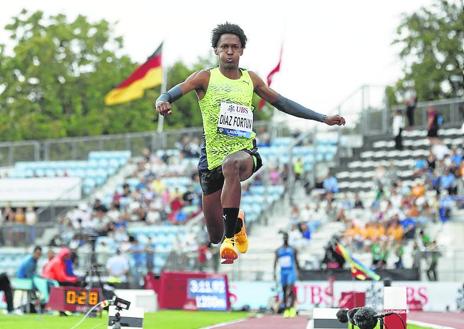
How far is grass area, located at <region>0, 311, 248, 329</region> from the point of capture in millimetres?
20062

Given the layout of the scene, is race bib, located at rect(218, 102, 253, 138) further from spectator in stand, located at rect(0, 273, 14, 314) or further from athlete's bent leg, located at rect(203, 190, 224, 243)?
spectator in stand, located at rect(0, 273, 14, 314)

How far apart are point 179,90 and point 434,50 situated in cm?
4334

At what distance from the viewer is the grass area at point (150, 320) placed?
2006 centimetres

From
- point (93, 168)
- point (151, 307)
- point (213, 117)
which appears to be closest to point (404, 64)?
point (93, 168)

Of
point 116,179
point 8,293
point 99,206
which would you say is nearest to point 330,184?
point 99,206

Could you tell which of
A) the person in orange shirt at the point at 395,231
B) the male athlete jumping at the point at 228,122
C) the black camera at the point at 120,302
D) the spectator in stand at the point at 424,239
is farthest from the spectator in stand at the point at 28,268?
the male athlete jumping at the point at 228,122

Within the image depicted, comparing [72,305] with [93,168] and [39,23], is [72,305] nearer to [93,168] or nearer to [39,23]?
[93,168]

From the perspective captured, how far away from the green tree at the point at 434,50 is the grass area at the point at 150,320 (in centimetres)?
2826

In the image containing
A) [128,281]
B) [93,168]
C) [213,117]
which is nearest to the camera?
[213,117]

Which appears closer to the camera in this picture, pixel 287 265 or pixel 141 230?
pixel 287 265

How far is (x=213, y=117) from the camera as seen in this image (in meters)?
12.8

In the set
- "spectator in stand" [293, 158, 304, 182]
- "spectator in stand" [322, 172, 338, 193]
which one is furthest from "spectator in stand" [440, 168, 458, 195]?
"spectator in stand" [293, 158, 304, 182]

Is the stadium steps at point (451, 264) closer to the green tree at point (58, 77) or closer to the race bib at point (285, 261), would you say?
the race bib at point (285, 261)

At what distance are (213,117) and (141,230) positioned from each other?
78.9 ft
